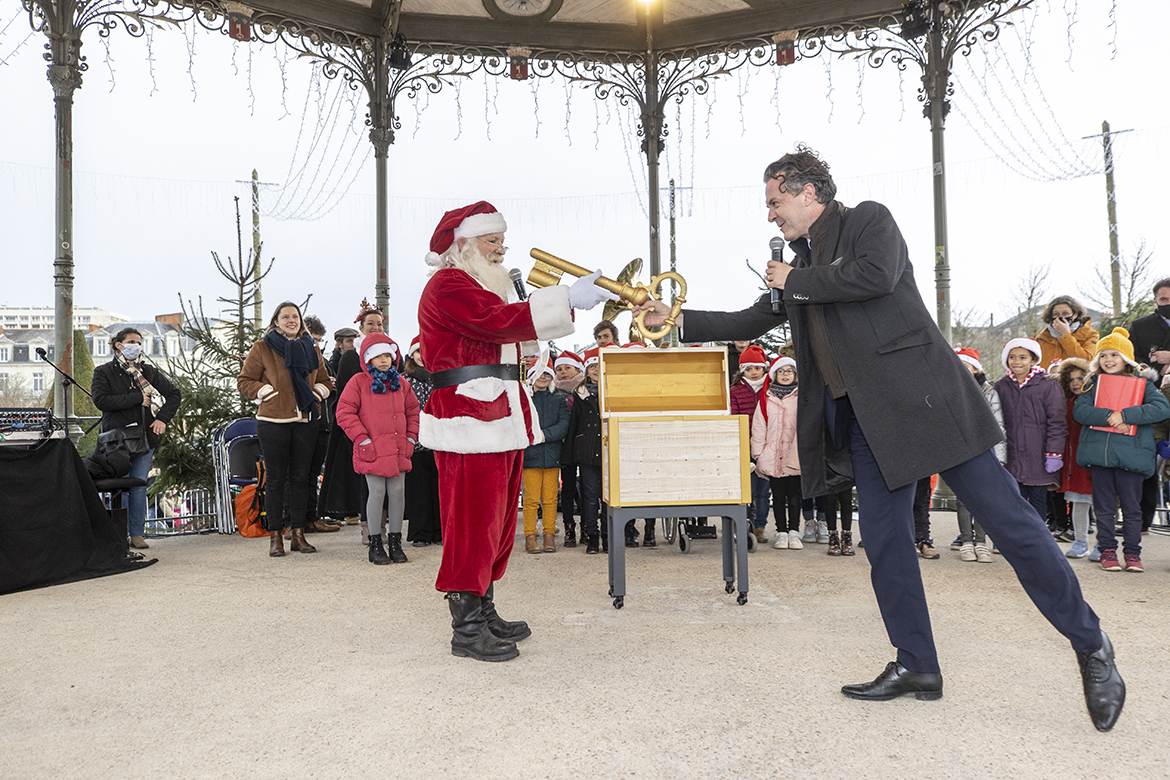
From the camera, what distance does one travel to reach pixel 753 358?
6.80 m

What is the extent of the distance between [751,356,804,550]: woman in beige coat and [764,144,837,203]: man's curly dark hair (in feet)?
11.3

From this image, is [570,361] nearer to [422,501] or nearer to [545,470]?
[545,470]

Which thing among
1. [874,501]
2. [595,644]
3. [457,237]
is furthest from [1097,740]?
[457,237]

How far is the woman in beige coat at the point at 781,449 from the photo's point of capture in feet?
20.3

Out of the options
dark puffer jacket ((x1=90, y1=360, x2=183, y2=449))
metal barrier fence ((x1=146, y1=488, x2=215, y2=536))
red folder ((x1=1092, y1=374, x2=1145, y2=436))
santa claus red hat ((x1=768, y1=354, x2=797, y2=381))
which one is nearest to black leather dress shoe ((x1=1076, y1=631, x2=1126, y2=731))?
red folder ((x1=1092, y1=374, x2=1145, y2=436))

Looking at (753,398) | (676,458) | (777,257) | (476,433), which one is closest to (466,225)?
(476,433)

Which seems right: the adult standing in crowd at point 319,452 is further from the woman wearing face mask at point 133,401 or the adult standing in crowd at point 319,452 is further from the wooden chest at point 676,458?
the wooden chest at point 676,458

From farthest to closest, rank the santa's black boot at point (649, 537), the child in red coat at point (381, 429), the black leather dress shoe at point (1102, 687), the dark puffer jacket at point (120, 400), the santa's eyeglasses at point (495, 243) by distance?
the santa's black boot at point (649, 537) → the dark puffer jacket at point (120, 400) → the child in red coat at point (381, 429) → the santa's eyeglasses at point (495, 243) → the black leather dress shoe at point (1102, 687)

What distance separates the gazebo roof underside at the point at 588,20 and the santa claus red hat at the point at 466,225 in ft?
19.3

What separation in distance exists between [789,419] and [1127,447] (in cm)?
215

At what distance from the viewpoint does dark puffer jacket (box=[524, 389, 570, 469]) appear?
6.22 metres

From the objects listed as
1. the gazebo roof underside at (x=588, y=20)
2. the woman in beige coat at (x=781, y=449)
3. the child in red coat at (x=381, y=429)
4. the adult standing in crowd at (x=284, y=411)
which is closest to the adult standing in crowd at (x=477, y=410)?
the child in red coat at (x=381, y=429)

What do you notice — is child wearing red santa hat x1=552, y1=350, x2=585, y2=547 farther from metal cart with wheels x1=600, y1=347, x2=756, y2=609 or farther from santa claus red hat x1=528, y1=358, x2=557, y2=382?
metal cart with wheels x1=600, y1=347, x2=756, y2=609

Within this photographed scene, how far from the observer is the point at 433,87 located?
356 inches
